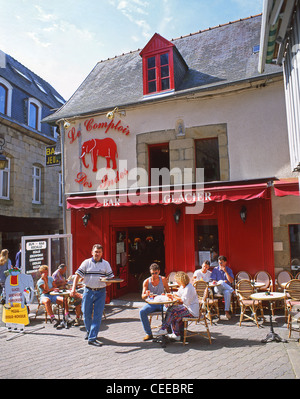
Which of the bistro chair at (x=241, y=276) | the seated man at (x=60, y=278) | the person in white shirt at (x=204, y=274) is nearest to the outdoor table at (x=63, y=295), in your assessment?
the seated man at (x=60, y=278)

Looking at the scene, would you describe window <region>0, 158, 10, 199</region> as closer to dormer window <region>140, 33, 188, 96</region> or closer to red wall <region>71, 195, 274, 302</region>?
red wall <region>71, 195, 274, 302</region>

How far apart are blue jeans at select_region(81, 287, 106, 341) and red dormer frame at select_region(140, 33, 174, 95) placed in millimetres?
5655

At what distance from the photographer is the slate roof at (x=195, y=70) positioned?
7.96 meters

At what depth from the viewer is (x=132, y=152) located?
8.52 metres

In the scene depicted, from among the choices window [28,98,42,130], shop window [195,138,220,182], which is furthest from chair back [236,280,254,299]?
window [28,98,42,130]

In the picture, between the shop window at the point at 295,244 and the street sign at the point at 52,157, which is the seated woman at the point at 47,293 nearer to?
the street sign at the point at 52,157

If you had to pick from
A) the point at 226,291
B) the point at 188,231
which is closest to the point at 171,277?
the point at 188,231

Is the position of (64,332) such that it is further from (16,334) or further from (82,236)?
(82,236)

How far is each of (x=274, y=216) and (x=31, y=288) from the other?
539 centimetres

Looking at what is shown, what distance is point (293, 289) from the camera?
19.5ft

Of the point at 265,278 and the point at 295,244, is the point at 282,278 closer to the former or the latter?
the point at 265,278

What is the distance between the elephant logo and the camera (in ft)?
28.4

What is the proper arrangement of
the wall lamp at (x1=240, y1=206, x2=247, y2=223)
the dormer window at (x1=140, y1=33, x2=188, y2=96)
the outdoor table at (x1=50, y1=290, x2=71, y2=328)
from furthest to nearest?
1. the dormer window at (x1=140, y1=33, x2=188, y2=96)
2. the wall lamp at (x1=240, y1=206, x2=247, y2=223)
3. the outdoor table at (x1=50, y1=290, x2=71, y2=328)
